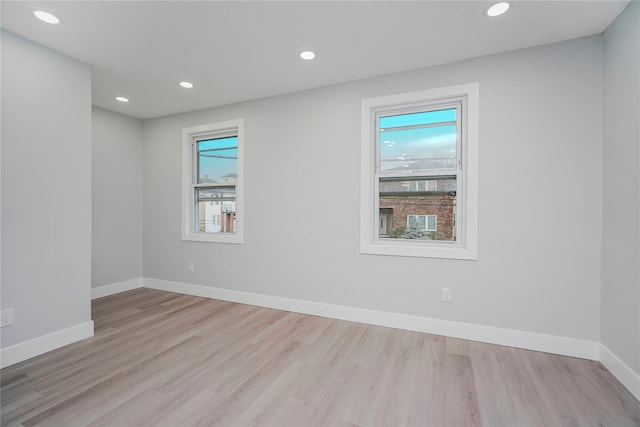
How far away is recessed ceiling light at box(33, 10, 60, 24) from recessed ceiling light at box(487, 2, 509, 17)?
3.00m

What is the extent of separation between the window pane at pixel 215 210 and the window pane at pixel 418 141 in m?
2.12

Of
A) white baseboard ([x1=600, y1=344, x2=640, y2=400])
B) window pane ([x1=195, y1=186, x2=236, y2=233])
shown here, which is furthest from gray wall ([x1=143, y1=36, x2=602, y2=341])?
window pane ([x1=195, y1=186, x2=236, y2=233])

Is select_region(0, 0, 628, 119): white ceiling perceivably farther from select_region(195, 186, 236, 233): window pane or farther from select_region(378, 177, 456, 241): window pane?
select_region(195, 186, 236, 233): window pane

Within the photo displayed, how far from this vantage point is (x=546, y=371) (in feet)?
6.91

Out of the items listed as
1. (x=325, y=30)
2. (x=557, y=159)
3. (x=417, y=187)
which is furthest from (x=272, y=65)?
(x=557, y=159)

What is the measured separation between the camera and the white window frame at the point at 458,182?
8.52ft

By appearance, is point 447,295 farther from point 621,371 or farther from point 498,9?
point 498,9

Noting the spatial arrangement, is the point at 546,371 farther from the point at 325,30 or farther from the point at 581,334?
the point at 325,30

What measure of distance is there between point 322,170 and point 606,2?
2.42 meters

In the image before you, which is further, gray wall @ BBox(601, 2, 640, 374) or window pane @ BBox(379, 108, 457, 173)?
window pane @ BBox(379, 108, 457, 173)

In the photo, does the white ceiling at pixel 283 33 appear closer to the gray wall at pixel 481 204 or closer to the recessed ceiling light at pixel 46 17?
the recessed ceiling light at pixel 46 17

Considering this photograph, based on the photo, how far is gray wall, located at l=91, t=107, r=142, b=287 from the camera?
152 inches

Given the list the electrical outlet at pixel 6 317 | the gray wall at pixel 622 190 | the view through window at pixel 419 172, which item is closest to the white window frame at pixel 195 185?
the view through window at pixel 419 172

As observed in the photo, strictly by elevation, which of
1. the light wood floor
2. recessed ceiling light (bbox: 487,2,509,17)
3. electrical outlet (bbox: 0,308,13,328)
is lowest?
the light wood floor
